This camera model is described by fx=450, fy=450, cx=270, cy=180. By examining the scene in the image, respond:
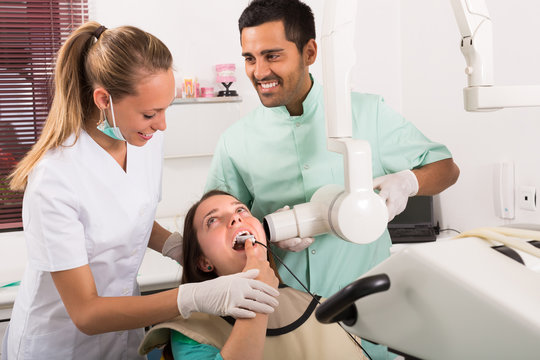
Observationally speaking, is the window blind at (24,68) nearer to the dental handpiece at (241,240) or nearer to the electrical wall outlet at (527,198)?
the dental handpiece at (241,240)

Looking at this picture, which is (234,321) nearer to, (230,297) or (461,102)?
(230,297)

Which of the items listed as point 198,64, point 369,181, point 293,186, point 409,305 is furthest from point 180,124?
point 409,305

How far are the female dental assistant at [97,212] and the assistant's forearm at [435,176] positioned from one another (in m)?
0.62

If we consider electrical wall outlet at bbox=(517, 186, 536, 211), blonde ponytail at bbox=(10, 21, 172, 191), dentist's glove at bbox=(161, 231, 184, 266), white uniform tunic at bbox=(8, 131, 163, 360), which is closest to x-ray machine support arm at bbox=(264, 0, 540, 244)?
blonde ponytail at bbox=(10, 21, 172, 191)

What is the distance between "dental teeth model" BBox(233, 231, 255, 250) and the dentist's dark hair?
2.04 feet

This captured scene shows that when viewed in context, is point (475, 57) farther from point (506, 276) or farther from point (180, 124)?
point (180, 124)

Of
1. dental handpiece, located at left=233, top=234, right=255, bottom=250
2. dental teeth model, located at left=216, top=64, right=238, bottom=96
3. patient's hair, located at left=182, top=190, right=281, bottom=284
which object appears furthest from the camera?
dental teeth model, located at left=216, top=64, right=238, bottom=96

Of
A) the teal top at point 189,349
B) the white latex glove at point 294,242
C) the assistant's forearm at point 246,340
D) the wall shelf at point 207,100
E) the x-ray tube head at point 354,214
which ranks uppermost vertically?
the wall shelf at point 207,100

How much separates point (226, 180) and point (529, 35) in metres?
1.50

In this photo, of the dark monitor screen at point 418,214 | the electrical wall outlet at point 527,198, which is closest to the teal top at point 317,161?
the electrical wall outlet at point 527,198

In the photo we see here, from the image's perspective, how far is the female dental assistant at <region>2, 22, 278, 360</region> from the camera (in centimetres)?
114

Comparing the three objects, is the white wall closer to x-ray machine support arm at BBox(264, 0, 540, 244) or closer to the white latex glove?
the white latex glove

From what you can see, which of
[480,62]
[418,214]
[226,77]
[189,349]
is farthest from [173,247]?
[418,214]

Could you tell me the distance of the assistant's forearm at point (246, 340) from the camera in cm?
106
